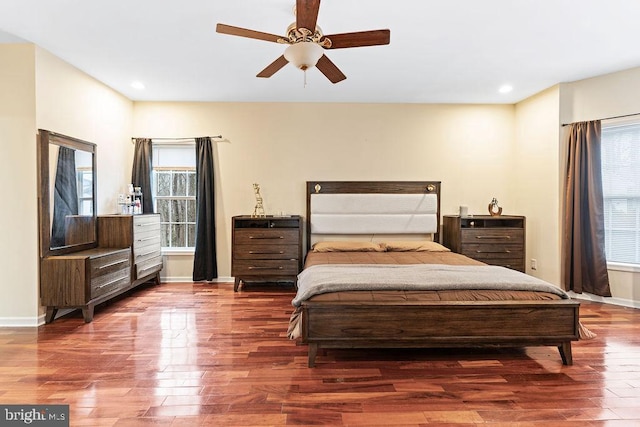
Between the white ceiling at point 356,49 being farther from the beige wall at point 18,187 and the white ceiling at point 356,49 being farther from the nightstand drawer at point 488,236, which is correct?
the nightstand drawer at point 488,236

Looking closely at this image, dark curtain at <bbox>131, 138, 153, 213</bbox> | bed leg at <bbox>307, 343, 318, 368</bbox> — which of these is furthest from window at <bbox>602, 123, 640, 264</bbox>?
dark curtain at <bbox>131, 138, 153, 213</bbox>

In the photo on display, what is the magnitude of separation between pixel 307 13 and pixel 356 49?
138 centimetres

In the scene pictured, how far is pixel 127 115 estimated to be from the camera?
5.23 metres

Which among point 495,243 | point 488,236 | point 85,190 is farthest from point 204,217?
point 495,243

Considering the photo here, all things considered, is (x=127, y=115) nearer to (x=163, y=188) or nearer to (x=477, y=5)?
(x=163, y=188)

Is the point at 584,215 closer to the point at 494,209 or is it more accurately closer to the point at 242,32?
the point at 494,209

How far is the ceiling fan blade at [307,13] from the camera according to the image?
2.20 meters

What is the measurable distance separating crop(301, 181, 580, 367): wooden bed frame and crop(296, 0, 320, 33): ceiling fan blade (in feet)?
6.19

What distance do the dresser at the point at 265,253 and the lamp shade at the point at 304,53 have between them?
2.77 m

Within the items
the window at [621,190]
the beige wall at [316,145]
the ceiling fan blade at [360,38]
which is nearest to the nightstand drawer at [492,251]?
the beige wall at [316,145]

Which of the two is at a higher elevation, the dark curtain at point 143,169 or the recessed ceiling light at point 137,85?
the recessed ceiling light at point 137,85

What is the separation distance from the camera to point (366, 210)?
5.29 m

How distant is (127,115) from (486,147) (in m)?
5.29

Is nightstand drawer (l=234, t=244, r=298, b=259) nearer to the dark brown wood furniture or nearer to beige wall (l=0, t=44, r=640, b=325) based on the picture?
beige wall (l=0, t=44, r=640, b=325)
